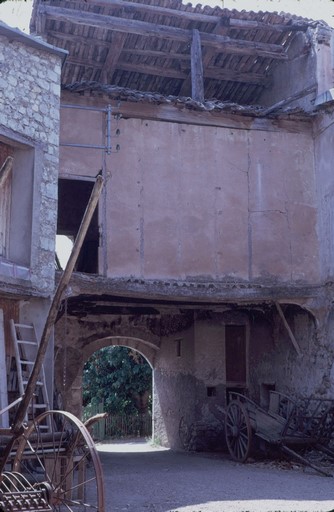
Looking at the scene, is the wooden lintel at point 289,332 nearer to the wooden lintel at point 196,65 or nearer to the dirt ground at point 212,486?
the dirt ground at point 212,486

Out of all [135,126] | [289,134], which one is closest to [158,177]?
[135,126]

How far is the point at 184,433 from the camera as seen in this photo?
1495cm

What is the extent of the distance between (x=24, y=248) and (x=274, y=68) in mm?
7669

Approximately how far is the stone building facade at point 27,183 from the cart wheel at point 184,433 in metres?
6.18

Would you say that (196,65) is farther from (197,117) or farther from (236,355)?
(236,355)

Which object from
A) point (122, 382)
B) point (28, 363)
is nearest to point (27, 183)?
point (28, 363)

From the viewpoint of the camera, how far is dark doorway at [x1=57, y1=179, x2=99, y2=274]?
46.5 ft

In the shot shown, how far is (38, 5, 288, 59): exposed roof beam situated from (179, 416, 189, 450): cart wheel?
7.85 m

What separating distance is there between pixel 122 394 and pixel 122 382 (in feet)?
1.76

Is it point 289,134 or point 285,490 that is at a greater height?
point 289,134

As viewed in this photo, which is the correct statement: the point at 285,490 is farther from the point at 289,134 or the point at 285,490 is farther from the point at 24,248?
the point at 289,134

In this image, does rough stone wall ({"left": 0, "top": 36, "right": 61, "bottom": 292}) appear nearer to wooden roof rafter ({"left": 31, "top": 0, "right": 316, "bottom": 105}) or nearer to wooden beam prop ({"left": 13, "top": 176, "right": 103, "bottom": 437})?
wooden roof rafter ({"left": 31, "top": 0, "right": 316, "bottom": 105})

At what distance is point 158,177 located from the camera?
12008 mm

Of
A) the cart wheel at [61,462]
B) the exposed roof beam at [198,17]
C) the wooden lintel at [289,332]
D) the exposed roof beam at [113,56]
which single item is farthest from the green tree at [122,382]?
the cart wheel at [61,462]
